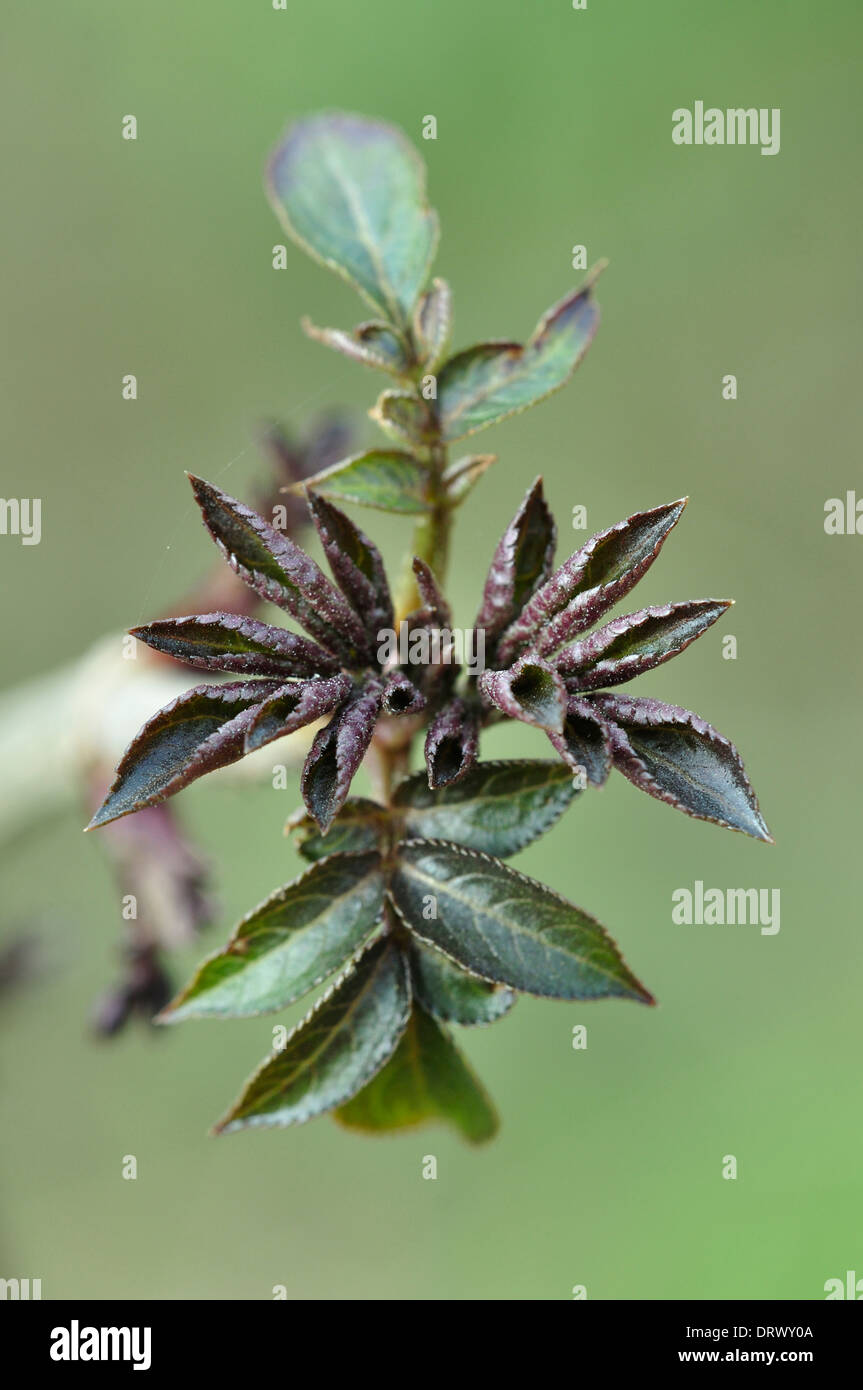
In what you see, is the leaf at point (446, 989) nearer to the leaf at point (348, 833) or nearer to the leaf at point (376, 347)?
the leaf at point (348, 833)

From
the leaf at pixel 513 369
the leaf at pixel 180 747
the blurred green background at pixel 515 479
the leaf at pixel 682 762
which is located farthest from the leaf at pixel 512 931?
the blurred green background at pixel 515 479

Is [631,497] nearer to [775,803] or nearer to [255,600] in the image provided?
[775,803]

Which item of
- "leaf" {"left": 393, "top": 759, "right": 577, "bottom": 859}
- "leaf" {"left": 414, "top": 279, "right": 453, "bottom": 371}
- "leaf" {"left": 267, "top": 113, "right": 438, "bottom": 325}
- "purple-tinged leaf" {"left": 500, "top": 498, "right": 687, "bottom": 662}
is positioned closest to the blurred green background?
"leaf" {"left": 267, "top": 113, "right": 438, "bottom": 325}

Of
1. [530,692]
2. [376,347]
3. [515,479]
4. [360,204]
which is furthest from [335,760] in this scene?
[515,479]

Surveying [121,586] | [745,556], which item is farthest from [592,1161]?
[121,586]

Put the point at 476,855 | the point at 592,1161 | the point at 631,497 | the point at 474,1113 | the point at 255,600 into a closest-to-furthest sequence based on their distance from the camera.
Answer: the point at 476,855 → the point at 474,1113 → the point at 255,600 → the point at 592,1161 → the point at 631,497

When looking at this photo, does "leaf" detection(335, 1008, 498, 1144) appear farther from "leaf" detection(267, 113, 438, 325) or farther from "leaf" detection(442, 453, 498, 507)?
"leaf" detection(267, 113, 438, 325)
